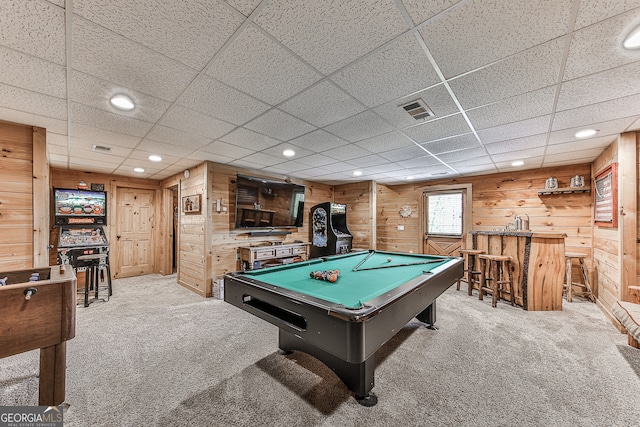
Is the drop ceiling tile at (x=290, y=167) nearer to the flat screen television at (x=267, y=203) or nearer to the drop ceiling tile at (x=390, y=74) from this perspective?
the flat screen television at (x=267, y=203)

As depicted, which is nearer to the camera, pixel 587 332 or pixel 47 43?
pixel 47 43

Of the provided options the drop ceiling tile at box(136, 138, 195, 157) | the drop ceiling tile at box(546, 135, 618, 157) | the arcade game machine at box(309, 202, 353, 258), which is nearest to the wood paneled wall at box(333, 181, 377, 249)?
the arcade game machine at box(309, 202, 353, 258)

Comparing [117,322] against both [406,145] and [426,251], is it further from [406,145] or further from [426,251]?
[426,251]

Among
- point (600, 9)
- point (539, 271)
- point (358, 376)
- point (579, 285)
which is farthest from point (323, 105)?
point (579, 285)

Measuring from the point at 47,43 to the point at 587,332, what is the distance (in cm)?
531

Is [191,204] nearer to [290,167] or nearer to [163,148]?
[163,148]

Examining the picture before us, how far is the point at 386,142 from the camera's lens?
3293mm

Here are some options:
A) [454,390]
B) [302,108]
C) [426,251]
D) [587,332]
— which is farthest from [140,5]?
[426,251]

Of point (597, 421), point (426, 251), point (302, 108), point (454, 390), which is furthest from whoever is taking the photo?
point (426, 251)

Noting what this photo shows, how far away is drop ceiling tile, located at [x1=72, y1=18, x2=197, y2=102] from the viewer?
1.39 m

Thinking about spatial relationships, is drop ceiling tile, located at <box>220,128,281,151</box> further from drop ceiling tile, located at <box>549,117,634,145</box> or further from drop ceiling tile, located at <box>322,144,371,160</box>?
drop ceiling tile, located at <box>549,117,634,145</box>

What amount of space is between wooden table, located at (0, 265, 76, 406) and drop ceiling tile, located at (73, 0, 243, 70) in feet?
5.22

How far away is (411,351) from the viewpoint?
2.36m

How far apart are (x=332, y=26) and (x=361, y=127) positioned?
149 cm
